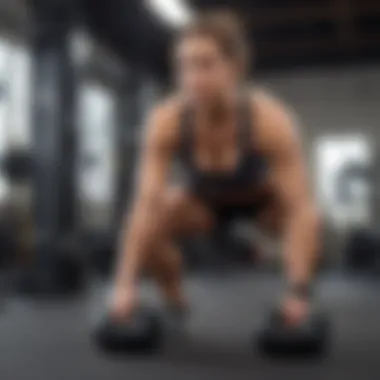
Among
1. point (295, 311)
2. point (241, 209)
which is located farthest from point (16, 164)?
point (295, 311)

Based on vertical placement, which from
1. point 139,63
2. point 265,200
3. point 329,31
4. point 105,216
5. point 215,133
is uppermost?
point 329,31

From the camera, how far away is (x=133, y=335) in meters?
1.44

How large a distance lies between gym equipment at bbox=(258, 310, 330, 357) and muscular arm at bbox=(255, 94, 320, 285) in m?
0.09

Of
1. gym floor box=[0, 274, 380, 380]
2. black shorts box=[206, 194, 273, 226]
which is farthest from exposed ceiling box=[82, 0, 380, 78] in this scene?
black shorts box=[206, 194, 273, 226]

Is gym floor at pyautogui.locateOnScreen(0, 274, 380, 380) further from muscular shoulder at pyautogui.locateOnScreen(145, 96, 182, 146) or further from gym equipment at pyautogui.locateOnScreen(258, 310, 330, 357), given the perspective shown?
muscular shoulder at pyautogui.locateOnScreen(145, 96, 182, 146)

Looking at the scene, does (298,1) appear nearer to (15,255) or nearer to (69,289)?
(15,255)

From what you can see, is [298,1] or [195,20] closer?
[195,20]

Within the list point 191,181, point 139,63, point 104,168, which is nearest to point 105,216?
point 104,168

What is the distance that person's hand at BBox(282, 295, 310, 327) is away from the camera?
4.69 feet

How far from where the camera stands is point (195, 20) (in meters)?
1.49

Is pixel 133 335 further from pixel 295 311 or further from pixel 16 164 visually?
pixel 16 164

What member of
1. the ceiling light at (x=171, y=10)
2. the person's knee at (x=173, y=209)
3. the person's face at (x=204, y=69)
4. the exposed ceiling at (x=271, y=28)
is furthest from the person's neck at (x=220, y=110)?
the ceiling light at (x=171, y=10)

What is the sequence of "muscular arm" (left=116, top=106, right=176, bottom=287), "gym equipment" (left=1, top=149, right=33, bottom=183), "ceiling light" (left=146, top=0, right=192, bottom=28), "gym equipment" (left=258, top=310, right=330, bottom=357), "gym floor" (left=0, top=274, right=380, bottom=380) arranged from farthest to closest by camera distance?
"ceiling light" (left=146, top=0, right=192, bottom=28)
"gym equipment" (left=1, top=149, right=33, bottom=183)
"muscular arm" (left=116, top=106, right=176, bottom=287)
"gym equipment" (left=258, top=310, right=330, bottom=357)
"gym floor" (left=0, top=274, right=380, bottom=380)

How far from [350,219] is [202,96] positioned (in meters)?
5.03
